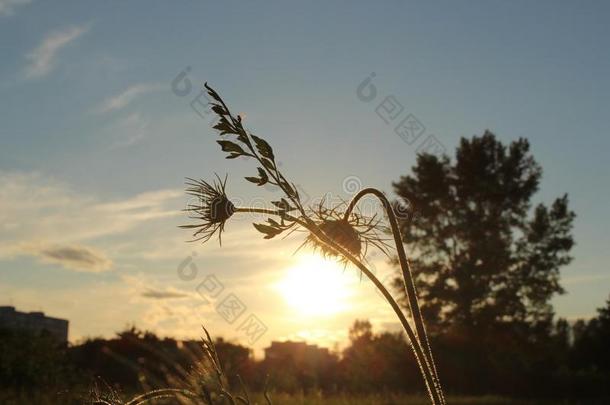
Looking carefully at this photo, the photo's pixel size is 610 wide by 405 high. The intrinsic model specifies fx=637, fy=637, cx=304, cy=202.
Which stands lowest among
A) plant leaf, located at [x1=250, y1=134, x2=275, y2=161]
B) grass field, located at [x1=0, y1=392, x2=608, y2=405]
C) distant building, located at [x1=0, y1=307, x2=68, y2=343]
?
grass field, located at [x1=0, y1=392, x2=608, y2=405]

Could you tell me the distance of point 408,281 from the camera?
61.0 inches

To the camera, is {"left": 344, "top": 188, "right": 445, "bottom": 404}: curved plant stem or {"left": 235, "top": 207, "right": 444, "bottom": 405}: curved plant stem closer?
{"left": 235, "top": 207, "right": 444, "bottom": 405}: curved plant stem

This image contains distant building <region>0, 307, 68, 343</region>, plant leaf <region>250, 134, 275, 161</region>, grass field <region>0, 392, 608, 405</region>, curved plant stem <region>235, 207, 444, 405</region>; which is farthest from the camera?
distant building <region>0, 307, 68, 343</region>

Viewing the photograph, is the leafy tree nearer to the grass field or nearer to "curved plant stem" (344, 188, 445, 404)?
the grass field

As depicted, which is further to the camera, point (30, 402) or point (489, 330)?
point (489, 330)

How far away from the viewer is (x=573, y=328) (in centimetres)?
4447

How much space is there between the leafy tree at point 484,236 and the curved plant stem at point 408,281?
27880mm

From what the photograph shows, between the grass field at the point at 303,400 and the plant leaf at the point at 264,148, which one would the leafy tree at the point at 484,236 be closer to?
the grass field at the point at 303,400

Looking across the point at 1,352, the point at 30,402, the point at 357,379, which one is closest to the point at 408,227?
the point at 357,379

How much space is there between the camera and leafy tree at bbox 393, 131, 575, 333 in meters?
29.7

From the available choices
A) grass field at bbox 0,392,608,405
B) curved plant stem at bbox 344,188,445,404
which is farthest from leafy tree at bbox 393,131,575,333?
curved plant stem at bbox 344,188,445,404

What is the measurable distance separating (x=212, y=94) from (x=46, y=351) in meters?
15.8

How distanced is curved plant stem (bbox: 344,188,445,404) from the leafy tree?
27.9m

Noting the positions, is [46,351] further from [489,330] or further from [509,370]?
[489,330]
